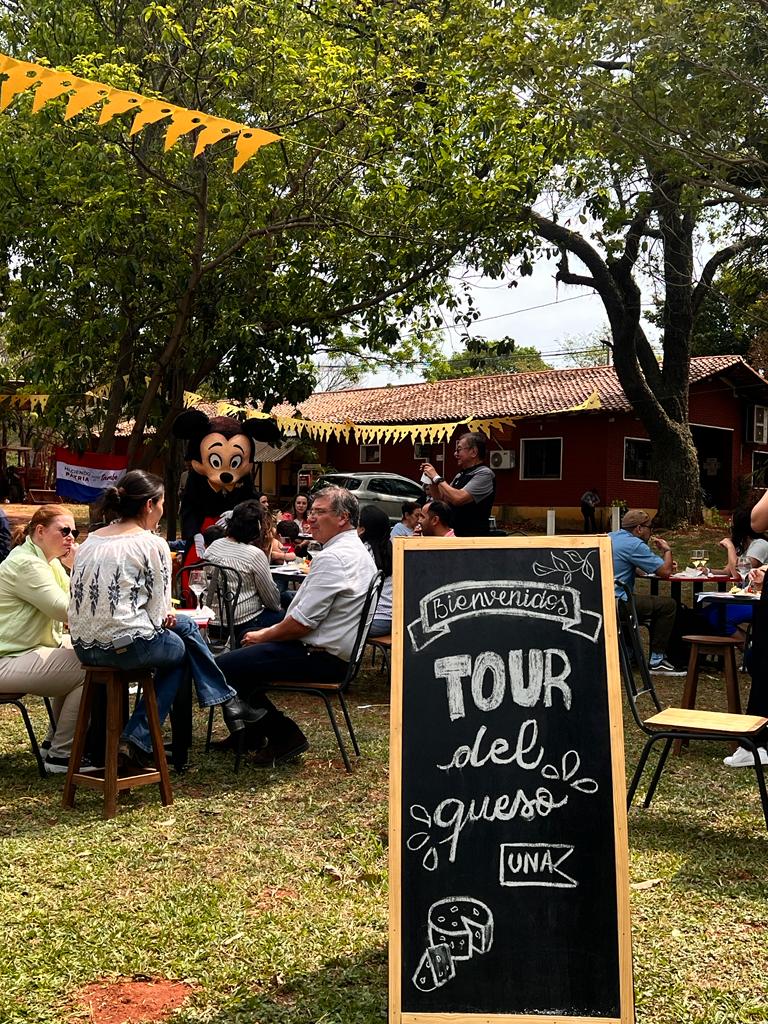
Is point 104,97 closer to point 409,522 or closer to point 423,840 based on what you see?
point 409,522

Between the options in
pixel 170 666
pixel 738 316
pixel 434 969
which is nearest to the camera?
pixel 434 969

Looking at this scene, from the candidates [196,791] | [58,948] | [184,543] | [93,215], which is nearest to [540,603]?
[58,948]

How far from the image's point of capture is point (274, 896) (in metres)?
3.66

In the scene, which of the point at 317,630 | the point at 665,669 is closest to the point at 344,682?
the point at 317,630

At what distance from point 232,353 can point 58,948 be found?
9878 mm

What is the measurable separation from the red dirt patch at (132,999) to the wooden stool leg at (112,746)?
1483mm

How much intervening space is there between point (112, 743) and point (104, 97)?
12.8 feet

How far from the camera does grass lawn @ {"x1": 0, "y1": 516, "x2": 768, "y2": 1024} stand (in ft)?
9.73

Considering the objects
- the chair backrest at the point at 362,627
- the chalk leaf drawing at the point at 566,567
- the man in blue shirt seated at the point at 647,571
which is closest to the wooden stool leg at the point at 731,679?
the man in blue shirt seated at the point at 647,571

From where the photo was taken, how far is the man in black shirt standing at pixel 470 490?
7.22 meters

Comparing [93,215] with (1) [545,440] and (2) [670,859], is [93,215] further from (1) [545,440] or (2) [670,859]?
(1) [545,440]

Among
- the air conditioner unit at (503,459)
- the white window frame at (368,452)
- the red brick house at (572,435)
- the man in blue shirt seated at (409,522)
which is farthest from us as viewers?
the white window frame at (368,452)

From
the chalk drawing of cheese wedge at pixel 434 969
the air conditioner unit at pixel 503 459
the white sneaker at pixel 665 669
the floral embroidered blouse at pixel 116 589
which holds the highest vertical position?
the air conditioner unit at pixel 503 459

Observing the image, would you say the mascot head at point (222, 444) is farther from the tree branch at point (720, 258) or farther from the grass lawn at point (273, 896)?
the tree branch at point (720, 258)
